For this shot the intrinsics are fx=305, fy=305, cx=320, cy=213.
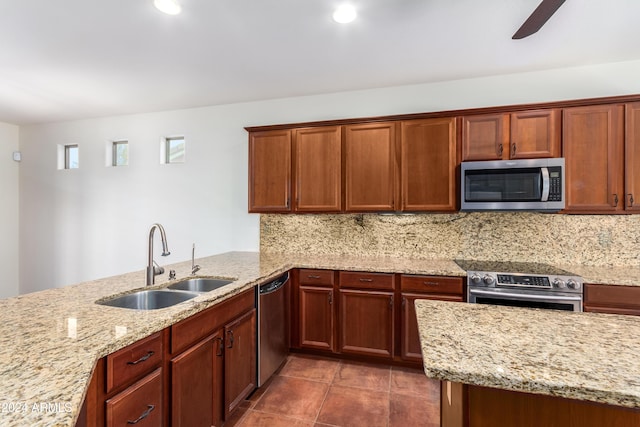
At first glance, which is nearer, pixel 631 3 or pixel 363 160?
pixel 631 3

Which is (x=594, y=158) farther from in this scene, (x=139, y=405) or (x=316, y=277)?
(x=139, y=405)

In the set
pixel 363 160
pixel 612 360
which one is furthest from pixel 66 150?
pixel 612 360

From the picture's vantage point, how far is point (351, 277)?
279 cm

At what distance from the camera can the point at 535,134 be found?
258cm

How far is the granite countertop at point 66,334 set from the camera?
759 millimetres

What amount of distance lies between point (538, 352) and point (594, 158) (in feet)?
7.53

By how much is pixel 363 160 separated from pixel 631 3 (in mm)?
2034

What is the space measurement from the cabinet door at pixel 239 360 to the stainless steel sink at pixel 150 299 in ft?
1.21

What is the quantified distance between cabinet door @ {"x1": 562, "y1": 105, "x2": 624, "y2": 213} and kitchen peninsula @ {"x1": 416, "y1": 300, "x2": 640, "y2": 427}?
1.62m

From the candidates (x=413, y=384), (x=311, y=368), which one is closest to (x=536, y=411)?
(x=413, y=384)

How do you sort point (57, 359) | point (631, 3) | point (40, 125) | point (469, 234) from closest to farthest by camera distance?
point (57, 359) < point (631, 3) < point (469, 234) < point (40, 125)

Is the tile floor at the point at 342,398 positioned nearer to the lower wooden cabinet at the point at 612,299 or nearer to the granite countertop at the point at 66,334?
the granite countertop at the point at 66,334

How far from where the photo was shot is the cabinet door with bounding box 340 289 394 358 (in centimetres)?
270

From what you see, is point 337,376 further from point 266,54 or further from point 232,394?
point 266,54
